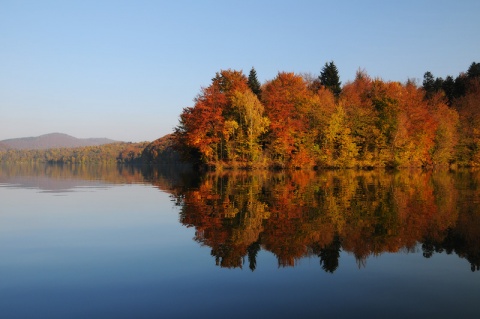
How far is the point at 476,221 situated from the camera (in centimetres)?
1365

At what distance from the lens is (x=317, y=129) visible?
197 ft

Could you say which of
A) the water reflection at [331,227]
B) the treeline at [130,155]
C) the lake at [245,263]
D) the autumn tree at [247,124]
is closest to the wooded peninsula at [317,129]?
the autumn tree at [247,124]

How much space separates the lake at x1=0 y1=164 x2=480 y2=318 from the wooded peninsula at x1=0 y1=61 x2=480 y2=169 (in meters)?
41.2

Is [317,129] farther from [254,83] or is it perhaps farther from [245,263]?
[245,263]

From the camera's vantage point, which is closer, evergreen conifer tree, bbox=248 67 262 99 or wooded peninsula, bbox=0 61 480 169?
wooded peninsula, bbox=0 61 480 169

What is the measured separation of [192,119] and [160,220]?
150 feet

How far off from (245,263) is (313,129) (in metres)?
52.5

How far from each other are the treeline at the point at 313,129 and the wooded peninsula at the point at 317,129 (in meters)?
0.16

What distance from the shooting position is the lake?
667 centimetres

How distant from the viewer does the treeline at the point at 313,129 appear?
58.0m

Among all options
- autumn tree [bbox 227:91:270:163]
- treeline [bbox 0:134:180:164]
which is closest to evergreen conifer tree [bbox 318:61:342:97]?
autumn tree [bbox 227:91:270:163]

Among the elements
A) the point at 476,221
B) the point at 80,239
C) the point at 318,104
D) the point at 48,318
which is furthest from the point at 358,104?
the point at 48,318

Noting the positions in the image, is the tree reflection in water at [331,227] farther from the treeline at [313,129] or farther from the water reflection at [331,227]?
the treeline at [313,129]

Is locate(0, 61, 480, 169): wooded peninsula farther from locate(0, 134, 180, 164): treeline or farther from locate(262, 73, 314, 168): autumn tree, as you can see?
locate(0, 134, 180, 164): treeline
